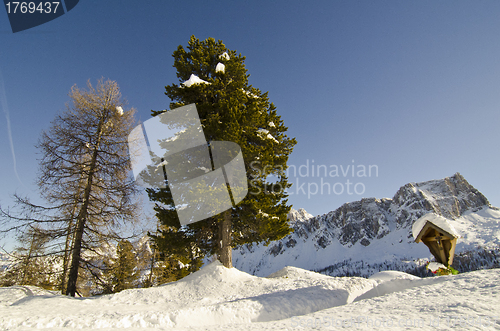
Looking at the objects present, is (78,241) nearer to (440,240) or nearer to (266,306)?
(266,306)

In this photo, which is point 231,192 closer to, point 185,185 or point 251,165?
point 251,165

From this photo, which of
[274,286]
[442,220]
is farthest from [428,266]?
[274,286]

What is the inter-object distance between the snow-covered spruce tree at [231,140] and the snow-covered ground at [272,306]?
5.96ft

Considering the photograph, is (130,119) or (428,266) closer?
(428,266)

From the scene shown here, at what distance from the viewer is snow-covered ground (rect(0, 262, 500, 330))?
146 inches

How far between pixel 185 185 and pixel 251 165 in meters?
3.11

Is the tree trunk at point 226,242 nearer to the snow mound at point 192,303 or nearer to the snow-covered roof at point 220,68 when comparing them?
the snow mound at point 192,303

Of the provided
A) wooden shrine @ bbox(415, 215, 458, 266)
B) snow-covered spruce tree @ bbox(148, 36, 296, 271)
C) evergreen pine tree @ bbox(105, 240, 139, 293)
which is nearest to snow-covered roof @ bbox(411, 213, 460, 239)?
wooden shrine @ bbox(415, 215, 458, 266)

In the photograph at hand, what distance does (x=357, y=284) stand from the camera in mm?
8258

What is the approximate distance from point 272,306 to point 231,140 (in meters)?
5.93

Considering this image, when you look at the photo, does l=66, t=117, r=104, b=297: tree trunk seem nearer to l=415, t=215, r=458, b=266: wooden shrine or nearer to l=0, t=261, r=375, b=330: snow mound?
l=0, t=261, r=375, b=330: snow mound

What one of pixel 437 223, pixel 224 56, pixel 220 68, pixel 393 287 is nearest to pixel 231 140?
pixel 220 68

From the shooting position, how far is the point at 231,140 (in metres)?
9.43

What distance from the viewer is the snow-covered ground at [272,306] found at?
3699mm
